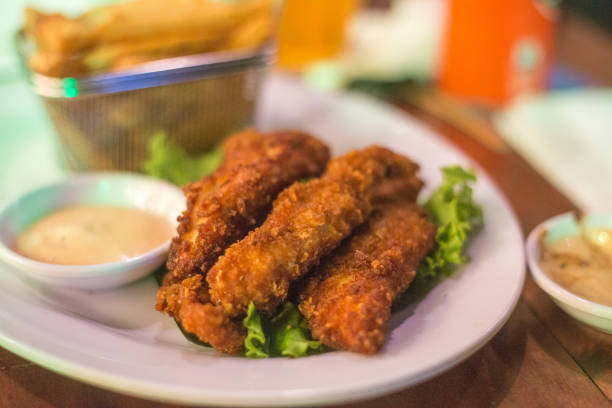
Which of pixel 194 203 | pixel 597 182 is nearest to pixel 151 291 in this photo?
pixel 194 203

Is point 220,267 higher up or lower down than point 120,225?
higher up

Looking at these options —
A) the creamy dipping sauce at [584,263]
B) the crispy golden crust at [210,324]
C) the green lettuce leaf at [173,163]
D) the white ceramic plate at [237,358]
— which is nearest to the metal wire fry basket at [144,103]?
the green lettuce leaf at [173,163]

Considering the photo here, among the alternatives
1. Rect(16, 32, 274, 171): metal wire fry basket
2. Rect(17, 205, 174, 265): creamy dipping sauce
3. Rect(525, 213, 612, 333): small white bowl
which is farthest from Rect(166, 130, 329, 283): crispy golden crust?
Rect(525, 213, 612, 333): small white bowl

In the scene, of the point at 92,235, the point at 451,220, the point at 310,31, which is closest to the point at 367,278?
the point at 451,220

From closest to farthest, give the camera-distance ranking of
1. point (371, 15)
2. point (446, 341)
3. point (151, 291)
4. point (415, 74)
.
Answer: point (446, 341) < point (151, 291) < point (415, 74) < point (371, 15)

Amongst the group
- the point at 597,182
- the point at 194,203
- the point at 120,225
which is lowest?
the point at 597,182

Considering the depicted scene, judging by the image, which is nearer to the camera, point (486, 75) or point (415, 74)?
point (486, 75)

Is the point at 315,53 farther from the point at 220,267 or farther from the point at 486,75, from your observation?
the point at 220,267
